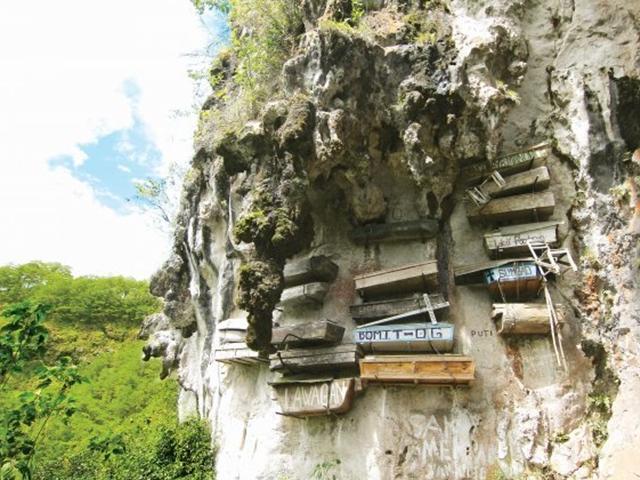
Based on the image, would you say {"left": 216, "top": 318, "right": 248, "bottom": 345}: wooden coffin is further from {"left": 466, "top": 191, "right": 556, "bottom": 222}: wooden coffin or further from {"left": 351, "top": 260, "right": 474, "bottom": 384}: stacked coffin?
{"left": 466, "top": 191, "right": 556, "bottom": 222}: wooden coffin

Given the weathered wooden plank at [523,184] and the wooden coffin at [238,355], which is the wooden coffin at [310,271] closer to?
the wooden coffin at [238,355]

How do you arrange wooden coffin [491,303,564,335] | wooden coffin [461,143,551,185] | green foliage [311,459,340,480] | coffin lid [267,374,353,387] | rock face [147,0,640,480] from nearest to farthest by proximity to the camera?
1. rock face [147,0,640,480]
2. wooden coffin [491,303,564,335]
3. green foliage [311,459,340,480]
4. coffin lid [267,374,353,387]
5. wooden coffin [461,143,551,185]

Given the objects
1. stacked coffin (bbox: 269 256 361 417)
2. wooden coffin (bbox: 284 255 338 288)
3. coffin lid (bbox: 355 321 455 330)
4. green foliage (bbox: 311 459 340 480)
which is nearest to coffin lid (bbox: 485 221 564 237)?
coffin lid (bbox: 355 321 455 330)

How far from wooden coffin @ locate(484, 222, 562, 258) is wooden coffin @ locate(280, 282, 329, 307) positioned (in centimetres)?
256

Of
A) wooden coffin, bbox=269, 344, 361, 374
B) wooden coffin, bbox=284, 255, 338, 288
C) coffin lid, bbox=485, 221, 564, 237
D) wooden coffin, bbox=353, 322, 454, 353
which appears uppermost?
coffin lid, bbox=485, 221, 564, 237

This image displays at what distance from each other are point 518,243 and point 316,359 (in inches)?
129

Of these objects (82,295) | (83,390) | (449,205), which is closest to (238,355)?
(449,205)

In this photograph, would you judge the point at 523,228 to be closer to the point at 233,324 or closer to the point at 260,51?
the point at 233,324

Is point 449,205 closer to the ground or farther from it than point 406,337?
farther from it

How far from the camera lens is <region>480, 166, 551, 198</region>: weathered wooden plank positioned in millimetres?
7324

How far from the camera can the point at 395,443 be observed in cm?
702

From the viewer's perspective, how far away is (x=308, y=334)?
297 inches

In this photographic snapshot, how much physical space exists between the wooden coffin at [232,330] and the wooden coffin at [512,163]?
14.5ft

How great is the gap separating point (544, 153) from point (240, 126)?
4.73 m
